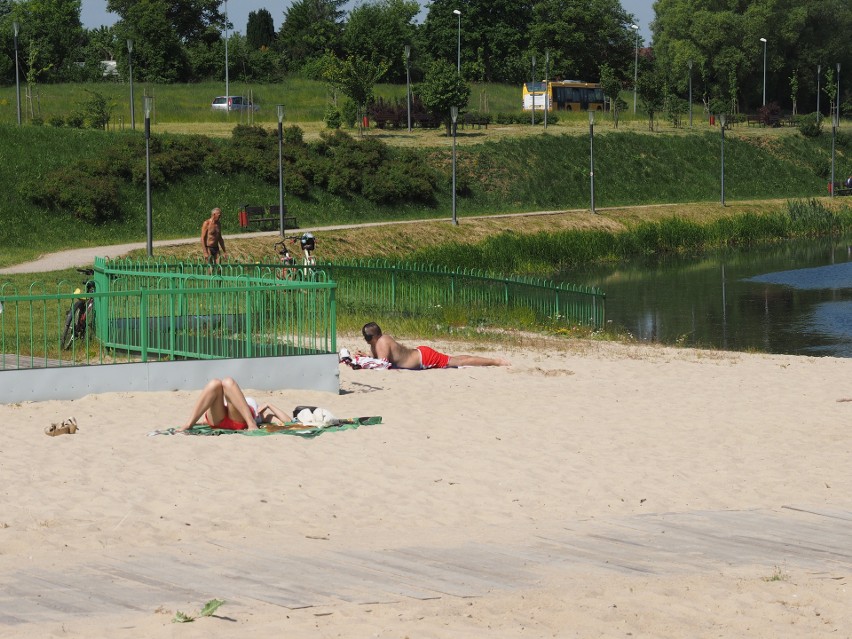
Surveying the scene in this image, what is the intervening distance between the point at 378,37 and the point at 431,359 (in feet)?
254

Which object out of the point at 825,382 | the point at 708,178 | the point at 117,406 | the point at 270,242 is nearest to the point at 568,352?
the point at 825,382

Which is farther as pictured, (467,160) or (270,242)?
(467,160)

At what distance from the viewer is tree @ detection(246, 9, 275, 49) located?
112m

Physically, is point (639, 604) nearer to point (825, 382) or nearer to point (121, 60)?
point (825, 382)

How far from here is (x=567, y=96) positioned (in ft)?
287

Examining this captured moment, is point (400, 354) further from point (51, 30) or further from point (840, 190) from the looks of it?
point (51, 30)

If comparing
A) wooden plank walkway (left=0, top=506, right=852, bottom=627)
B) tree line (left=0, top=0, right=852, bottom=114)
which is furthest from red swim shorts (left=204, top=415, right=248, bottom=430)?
tree line (left=0, top=0, right=852, bottom=114)

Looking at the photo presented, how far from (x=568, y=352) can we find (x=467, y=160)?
132 ft

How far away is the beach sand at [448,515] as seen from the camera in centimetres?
759

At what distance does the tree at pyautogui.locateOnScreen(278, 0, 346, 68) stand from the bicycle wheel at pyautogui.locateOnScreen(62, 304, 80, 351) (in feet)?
254

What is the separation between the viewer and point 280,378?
1551 centimetres

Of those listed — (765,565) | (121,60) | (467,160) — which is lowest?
(765,565)

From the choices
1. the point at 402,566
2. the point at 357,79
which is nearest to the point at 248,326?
the point at 402,566

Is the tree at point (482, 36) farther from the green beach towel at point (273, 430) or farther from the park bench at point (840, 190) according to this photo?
the green beach towel at point (273, 430)
